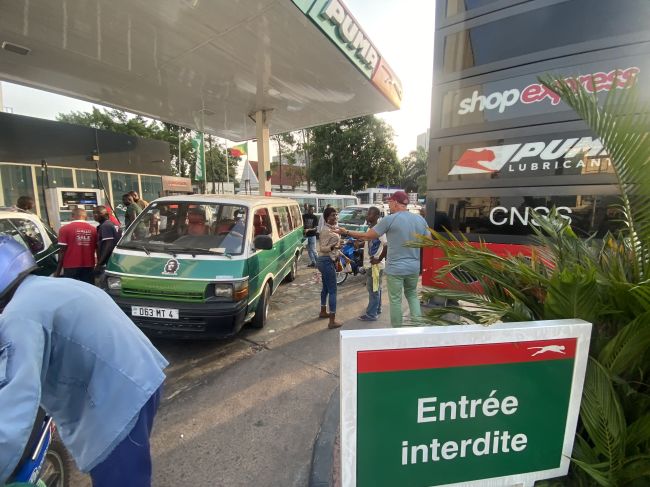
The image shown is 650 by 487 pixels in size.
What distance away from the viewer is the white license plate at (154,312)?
12.0ft

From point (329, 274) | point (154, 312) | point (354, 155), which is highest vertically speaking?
point (354, 155)

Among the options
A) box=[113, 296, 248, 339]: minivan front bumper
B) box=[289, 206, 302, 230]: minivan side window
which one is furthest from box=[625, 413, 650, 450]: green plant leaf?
box=[289, 206, 302, 230]: minivan side window

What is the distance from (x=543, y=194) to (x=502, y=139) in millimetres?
663

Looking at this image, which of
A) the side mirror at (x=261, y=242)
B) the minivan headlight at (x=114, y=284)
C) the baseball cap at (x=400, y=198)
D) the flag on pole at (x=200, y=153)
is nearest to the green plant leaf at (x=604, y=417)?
the baseball cap at (x=400, y=198)

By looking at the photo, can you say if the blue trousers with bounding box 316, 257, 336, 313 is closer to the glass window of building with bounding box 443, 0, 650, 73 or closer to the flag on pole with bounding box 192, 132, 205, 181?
the glass window of building with bounding box 443, 0, 650, 73

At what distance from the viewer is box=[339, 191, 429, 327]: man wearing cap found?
3.94 meters

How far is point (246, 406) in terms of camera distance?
3.09 m

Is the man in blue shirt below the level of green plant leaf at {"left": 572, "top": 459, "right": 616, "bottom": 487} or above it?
above

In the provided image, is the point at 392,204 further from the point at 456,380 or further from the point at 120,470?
the point at 120,470

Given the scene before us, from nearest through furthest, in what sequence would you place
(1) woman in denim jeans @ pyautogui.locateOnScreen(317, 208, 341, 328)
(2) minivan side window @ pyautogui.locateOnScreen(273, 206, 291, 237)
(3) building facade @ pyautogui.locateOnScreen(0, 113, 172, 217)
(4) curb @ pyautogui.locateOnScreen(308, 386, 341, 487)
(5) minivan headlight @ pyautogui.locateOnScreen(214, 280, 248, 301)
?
(4) curb @ pyautogui.locateOnScreen(308, 386, 341, 487) < (5) minivan headlight @ pyautogui.locateOnScreen(214, 280, 248, 301) < (1) woman in denim jeans @ pyautogui.locateOnScreen(317, 208, 341, 328) < (2) minivan side window @ pyautogui.locateOnScreen(273, 206, 291, 237) < (3) building facade @ pyautogui.locateOnScreen(0, 113, 172, 217)

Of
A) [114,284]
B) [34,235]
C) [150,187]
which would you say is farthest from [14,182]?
[114,284]

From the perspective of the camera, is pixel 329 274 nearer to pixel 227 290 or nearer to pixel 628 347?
pixel 227 290

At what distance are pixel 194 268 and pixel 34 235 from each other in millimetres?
2733

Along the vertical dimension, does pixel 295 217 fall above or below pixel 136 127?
below
